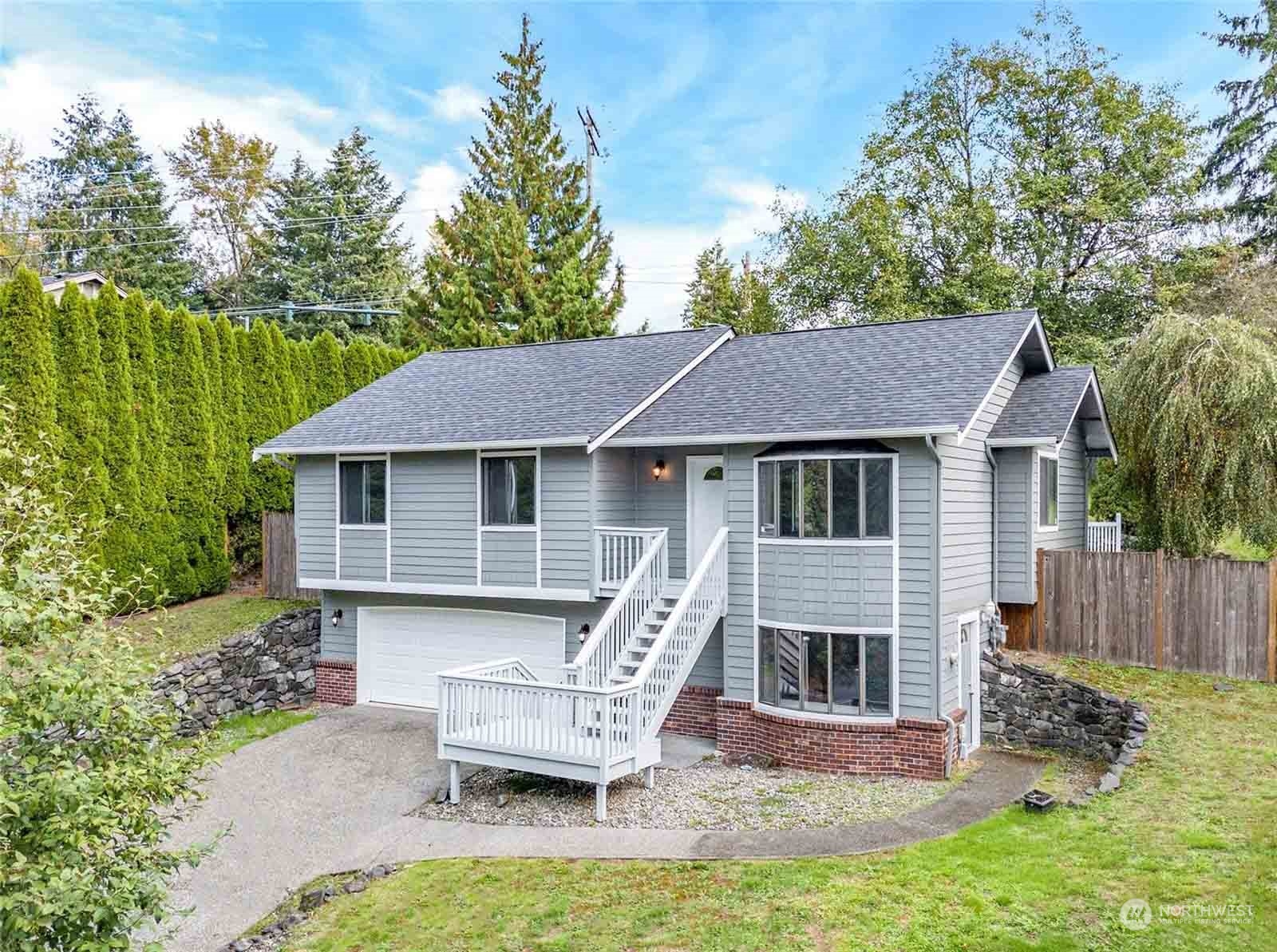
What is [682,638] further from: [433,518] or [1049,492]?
[1049,492]

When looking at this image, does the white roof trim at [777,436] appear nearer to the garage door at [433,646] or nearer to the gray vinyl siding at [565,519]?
the gray vinyl siding at [565,519]

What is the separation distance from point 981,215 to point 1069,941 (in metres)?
23.0

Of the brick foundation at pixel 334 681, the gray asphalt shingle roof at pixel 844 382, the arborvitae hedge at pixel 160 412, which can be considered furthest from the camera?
the brick foundation at pixel 334 681

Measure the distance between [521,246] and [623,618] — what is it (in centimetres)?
1897

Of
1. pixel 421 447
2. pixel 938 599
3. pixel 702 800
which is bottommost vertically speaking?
pixel 702 800

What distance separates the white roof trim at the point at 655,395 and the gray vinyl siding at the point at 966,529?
432cm

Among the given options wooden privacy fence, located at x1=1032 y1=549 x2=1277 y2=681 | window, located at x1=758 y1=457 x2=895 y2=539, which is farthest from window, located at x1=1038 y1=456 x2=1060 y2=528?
window, located at x1=758 y1=457 x2=895 y2=539

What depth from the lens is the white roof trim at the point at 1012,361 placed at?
1023 centimetres

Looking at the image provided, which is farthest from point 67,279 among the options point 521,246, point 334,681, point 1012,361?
point 1012,361

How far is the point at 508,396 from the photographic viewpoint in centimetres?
1454

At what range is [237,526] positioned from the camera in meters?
18.1

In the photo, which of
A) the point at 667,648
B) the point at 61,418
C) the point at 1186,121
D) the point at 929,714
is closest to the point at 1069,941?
the point at 929,714

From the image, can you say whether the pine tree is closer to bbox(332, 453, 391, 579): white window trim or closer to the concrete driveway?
bbox(332, 453, 391, 579): white window trim

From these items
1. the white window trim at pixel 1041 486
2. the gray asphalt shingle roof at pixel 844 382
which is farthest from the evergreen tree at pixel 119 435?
the white window trim at pixel 1041 486
